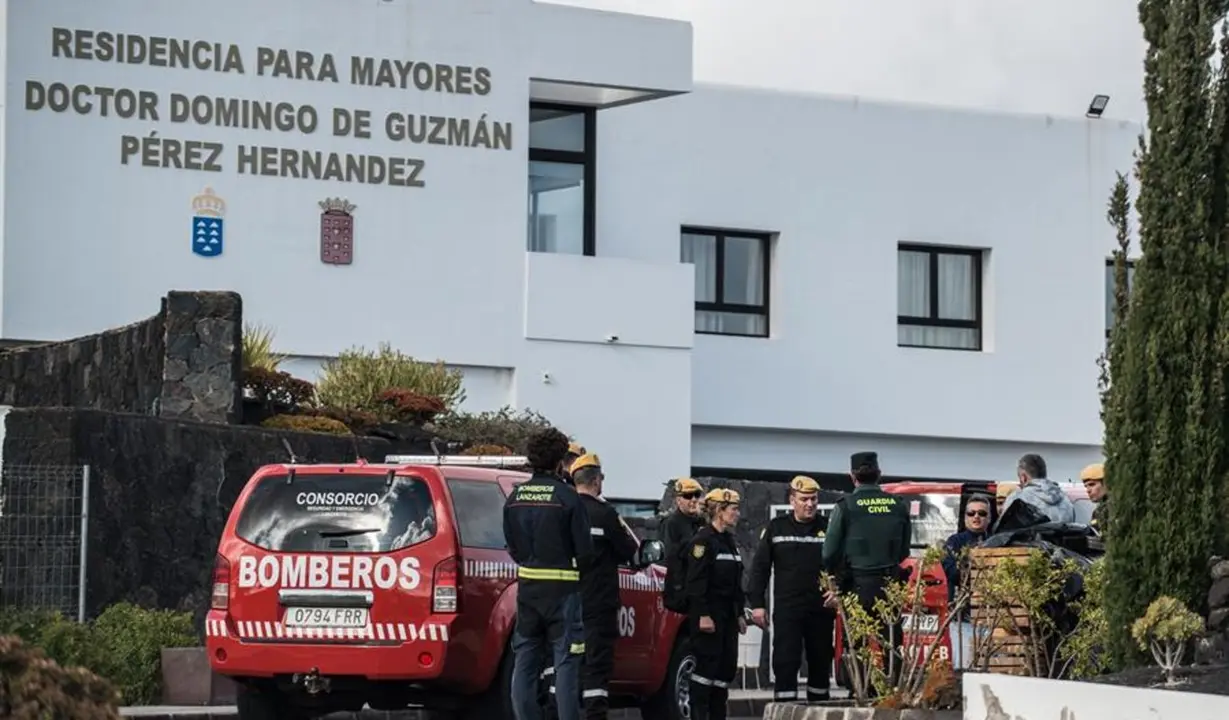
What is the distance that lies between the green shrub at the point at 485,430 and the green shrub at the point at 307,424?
1686mm

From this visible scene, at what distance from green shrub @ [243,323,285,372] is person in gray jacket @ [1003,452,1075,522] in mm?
10766

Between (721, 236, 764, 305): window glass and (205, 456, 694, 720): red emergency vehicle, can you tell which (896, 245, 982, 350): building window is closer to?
(721, 236, 764, 305): window glass

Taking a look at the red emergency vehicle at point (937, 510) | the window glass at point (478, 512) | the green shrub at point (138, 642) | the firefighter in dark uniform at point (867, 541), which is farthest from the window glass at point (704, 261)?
the window glass at point (478, 512)

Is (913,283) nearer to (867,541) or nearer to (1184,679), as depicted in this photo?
(867,541)

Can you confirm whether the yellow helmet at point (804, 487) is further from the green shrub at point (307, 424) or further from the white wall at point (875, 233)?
the white wall at point (875, 233)

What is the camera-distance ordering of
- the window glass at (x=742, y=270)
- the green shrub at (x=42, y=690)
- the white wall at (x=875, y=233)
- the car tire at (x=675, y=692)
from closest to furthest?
1. the green shrub at (x=42, y=690)
2. the car tire at (x=675, y=692)
3. the white wall at (x=875, y=233)
4. the window glass at (x=742, y=270)

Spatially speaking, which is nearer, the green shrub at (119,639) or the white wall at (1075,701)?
the white wall at (1075,701)

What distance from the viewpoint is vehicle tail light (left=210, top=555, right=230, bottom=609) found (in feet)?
51.4

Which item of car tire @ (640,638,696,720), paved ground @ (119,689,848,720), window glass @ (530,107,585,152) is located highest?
window glass @ (530,107,585,152)

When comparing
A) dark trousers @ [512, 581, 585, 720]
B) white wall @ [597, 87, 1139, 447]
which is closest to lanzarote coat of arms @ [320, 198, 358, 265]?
white wall @ [597, 87, 1139, 447]

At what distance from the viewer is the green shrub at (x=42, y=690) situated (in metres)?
8.18

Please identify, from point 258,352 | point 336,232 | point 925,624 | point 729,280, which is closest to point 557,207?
point 729,280

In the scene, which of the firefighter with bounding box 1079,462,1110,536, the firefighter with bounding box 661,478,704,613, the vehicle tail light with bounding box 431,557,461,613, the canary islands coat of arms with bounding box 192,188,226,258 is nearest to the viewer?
the firefighter with bounding box 1079,462,1110,536

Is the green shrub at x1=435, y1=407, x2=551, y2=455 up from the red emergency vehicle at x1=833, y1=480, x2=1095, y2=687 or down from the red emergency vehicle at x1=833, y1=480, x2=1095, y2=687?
up
